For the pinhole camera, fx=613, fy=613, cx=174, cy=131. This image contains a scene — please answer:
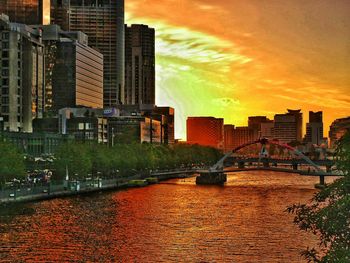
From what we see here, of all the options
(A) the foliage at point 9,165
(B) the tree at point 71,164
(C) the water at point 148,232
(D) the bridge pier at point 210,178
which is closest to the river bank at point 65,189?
(C) the water at point 148,232

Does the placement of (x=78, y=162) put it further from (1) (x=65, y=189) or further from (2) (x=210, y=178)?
(2) (x=210, y=178)

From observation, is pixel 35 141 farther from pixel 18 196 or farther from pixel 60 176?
pixel 18 196

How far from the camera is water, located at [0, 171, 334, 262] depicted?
207ft

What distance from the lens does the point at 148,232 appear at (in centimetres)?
7888

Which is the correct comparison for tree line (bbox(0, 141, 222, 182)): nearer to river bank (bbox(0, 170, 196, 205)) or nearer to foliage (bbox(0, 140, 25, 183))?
foliage (bbox(0, 140, 25, 183))

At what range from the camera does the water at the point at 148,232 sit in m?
63.2

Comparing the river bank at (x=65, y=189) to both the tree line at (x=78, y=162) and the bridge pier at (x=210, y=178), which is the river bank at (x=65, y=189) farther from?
the bridge pier at (x=210, y=178)

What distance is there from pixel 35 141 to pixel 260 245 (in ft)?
452

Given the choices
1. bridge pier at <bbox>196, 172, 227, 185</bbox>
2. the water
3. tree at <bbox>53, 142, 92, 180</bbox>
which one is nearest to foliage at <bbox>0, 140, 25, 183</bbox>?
the water

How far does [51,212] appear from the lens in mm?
94188

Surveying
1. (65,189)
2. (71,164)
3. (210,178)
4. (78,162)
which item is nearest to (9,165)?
(65,189)

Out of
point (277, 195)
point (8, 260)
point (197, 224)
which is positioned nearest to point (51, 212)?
point (197, 224)

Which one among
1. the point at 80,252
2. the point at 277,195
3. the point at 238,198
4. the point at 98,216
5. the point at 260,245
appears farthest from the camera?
the point at 277,195

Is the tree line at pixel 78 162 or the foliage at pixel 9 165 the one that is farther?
the tree line at pixel 78 162
